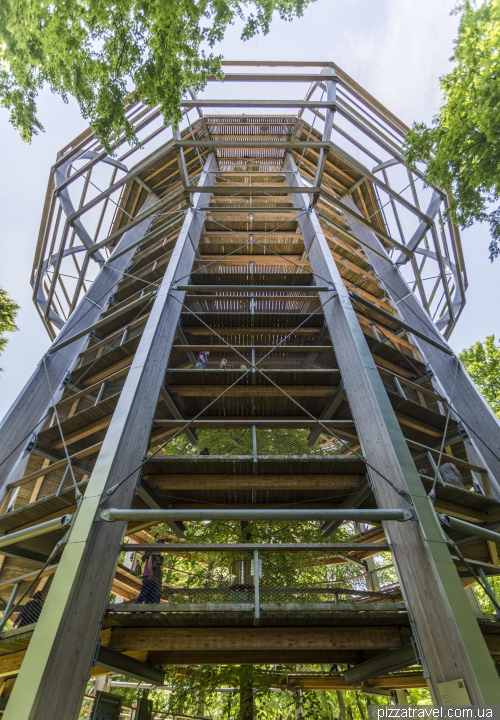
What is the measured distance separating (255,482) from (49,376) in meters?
6.19

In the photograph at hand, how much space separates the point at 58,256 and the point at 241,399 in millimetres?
8521

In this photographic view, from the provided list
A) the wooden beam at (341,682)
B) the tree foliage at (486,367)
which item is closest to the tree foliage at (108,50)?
the wooden beam at (341,682)

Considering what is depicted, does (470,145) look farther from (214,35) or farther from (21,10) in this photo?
(21,10)

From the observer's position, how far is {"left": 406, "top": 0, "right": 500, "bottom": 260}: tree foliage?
6.45 meters

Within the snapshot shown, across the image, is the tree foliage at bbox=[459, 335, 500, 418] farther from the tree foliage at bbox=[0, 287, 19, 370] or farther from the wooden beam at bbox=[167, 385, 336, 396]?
the tree foliage at bbox=[0, 287, 19, 370]

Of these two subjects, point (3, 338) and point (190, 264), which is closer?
point (190, 264)

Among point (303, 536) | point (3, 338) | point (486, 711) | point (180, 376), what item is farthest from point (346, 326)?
point (3, 338)

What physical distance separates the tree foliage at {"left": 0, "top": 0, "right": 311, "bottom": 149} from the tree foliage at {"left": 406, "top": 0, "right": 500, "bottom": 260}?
2805 millimetres

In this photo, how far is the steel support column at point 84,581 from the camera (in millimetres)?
4059

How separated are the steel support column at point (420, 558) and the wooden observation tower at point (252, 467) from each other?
24 mm

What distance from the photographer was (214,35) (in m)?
6.59

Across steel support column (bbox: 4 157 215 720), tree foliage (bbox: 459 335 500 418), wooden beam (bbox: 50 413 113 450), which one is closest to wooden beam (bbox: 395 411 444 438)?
steel support column (bbox: 4 157 215 720)

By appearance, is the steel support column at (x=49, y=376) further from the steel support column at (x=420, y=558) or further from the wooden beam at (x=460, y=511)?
the wooden beam at (x=460, y=511)

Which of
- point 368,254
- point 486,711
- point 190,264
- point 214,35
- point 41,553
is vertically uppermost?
point 368,254
